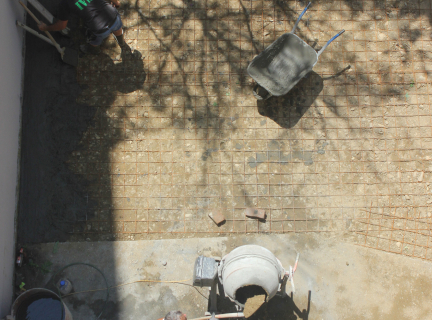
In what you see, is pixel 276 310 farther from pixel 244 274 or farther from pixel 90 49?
pixel 90 49

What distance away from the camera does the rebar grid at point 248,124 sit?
4.25 meters

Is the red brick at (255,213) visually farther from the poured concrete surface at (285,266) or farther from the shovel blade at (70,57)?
the shovel blade at (70,57)

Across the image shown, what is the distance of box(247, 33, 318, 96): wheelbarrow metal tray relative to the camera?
416cm

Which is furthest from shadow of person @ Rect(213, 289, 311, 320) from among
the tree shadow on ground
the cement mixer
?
the cement mixer

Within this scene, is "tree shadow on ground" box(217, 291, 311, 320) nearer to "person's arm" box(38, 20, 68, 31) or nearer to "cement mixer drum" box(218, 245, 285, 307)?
"cement mixer drum" box(218, 245, 285, 307)

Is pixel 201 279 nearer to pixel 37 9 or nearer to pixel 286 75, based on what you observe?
pixel 286 75

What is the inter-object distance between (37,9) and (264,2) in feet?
10.9

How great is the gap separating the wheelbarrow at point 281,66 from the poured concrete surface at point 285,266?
213 cm

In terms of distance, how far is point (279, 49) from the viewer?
13.7 ft

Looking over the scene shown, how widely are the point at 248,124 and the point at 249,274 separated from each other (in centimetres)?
211

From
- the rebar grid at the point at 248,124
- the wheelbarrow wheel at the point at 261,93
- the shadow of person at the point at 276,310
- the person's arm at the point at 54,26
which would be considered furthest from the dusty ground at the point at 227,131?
the shadow of person at the point at 276,310

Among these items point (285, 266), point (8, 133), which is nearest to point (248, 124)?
point (285, 266)

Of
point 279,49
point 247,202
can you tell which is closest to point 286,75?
point 279,49

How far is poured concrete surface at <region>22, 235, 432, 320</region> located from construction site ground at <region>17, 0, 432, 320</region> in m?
0.02
